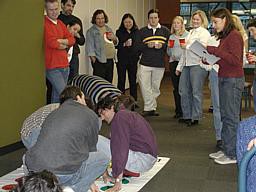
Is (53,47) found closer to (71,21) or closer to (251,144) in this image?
(71,21)

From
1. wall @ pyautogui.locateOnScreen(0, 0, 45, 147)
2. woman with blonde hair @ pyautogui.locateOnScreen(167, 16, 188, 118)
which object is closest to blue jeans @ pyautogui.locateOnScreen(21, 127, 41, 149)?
wall @ pyautogui.locateOnScreen(0, 0, 45, 147)

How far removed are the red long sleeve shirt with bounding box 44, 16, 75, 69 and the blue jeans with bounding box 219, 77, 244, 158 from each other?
1.73 meters

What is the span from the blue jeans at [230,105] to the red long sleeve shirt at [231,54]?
65 millimetres

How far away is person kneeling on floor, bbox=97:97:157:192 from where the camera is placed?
344 centimetres

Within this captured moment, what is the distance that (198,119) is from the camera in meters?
6.12

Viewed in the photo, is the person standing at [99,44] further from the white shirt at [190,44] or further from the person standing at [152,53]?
the white shirt at [190,44]

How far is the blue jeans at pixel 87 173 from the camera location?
9.91 feet

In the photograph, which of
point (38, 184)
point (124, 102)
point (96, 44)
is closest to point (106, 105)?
point (124, 102)

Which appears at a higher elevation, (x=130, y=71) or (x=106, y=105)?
(x=106, y=105)

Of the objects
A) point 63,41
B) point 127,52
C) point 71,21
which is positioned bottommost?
point 127,52

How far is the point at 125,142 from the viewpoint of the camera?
11.3 feet

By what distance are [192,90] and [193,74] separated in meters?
0.23

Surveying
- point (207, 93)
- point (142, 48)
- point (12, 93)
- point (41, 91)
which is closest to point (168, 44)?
point (142, 48)

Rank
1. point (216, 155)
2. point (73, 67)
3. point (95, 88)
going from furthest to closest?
point (73, 67), point (95, 88), point (216, 155)
